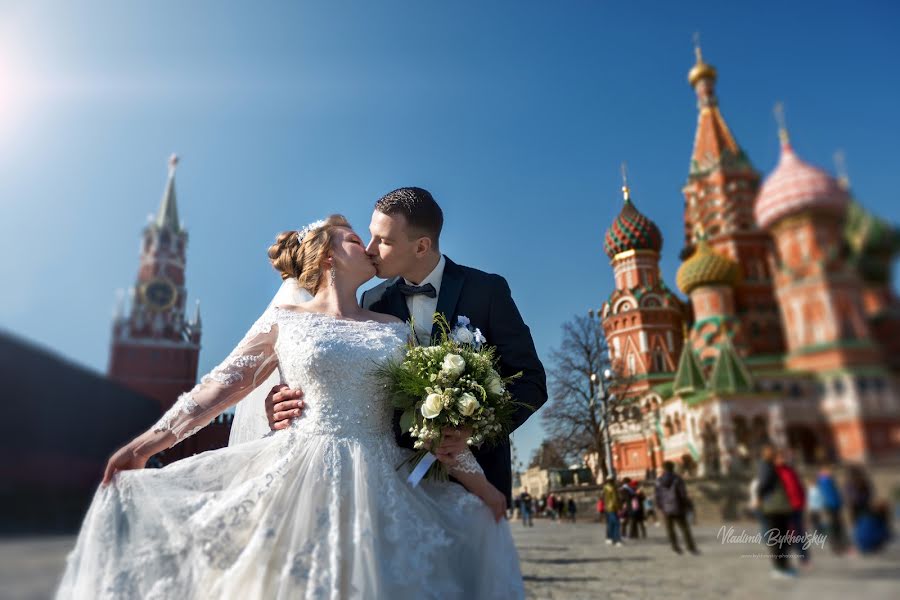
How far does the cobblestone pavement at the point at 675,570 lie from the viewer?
6.36ft

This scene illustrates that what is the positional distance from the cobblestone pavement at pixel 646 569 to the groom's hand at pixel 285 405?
4.32 feet

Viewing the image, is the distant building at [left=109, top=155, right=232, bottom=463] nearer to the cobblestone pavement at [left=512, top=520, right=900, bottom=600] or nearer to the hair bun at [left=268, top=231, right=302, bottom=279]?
the hair bun at [left=268, top=231, right=302, bottom=279]

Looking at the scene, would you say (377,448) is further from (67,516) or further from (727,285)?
(67,516)

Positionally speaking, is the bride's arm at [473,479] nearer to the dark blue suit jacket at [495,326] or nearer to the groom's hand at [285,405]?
the dark blue suit jacket at [495,326]

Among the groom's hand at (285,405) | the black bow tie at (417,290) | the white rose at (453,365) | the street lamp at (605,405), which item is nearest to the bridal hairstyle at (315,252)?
the black bow tie at (417,290)

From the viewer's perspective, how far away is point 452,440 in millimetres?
2688

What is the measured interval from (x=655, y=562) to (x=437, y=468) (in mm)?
1302

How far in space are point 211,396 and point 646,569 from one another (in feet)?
8.66

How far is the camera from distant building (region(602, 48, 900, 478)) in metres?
1.91

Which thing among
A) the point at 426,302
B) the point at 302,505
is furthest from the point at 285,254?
the point at 302,505

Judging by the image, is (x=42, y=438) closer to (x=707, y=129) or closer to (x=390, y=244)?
(x=390, y=244)

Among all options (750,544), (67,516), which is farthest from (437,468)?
(67,516)

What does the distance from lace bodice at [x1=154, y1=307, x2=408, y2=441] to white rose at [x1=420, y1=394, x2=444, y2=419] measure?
545 mm

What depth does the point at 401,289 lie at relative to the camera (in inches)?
142
